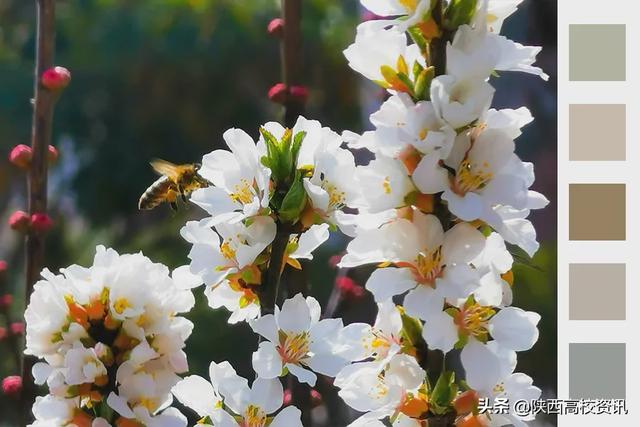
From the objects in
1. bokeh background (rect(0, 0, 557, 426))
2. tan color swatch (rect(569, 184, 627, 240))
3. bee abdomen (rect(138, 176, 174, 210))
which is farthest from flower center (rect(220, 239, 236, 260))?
bokeh background (rect(0, 0, 557, 426))

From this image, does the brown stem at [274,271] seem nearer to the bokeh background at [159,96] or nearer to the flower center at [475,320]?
the flower center at [475,320]

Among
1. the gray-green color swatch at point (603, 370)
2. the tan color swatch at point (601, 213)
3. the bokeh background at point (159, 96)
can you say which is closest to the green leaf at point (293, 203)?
the gray-green color swatch at point (603, 370)

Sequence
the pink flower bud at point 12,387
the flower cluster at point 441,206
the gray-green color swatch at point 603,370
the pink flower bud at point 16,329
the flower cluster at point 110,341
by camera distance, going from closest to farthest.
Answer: the flower cluster at point 441,206 < the flower cluster at point 110,341 < the pink flower bud at point 12,387 < the pink flower bud at point 16,329 < the gray-green color swatch at point 603,370

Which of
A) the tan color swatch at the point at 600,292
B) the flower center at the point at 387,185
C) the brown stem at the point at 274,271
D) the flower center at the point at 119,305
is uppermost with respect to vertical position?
the flower center at the point at 387,185

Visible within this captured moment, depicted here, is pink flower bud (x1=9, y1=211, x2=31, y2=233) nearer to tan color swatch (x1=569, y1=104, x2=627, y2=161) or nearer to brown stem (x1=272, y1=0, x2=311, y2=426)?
brown stem (x1=272, y1=0, x2=311, y2=426)

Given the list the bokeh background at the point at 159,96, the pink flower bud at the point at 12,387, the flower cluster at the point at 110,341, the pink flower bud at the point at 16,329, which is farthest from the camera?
the bokeh background at the point at 159,96

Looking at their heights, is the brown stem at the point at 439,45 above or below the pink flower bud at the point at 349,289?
above

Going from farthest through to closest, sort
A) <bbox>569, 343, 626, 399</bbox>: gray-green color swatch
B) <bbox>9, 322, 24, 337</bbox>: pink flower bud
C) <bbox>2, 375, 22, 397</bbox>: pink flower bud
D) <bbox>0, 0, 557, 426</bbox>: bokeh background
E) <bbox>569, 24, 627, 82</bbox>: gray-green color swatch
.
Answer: <bbox>0, 0, 557, 426</bbox>: bokeh background, <bbox>569, 24, 627, 82</bbox>: gray-green color swatch, <bbox>569, 343, 626, 399</bbox>: gray-green color swatch, <bbox>9, 322, 24, 337</bbox>: pink flower bud, <bbox>2, 375, 22, 397</bbox>: pink flower bud

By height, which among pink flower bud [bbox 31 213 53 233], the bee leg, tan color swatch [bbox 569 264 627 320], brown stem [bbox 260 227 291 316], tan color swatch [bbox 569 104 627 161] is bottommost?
tan color swatch [bbox 569 264 627 320]

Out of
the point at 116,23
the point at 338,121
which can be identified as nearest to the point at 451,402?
the point at 116,23

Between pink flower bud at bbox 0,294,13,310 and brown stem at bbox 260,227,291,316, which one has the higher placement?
brown stem at bbox 260,227,291,316
